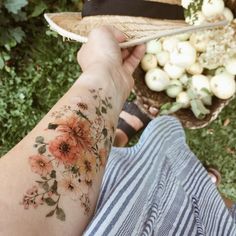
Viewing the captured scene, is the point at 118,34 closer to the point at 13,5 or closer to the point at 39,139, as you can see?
the point at 39,139

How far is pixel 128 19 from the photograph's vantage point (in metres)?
1.05

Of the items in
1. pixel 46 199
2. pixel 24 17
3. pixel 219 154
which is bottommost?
pixel 219 154

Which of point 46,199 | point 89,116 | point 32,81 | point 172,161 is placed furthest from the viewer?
point 32,81

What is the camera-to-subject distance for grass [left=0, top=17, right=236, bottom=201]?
5.88ft

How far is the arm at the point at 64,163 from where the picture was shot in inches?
23.3

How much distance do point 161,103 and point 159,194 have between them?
0.66 metres

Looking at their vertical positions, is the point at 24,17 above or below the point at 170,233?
above

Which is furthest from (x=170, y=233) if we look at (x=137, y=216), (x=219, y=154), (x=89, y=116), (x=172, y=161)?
(x=219, y=154)

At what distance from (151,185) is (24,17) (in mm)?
915

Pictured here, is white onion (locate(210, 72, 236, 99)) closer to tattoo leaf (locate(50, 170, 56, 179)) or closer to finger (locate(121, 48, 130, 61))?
finger (locate(121, 48, 130, 61))

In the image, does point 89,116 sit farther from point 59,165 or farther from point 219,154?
point 219,154

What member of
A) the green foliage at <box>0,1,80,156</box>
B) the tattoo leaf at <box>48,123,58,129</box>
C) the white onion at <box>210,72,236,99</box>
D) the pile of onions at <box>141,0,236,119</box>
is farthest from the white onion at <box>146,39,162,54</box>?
the tattoo leaf at <box>48,123,58,129</box>

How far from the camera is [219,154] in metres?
1.88

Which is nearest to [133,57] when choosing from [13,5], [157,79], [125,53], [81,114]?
[125,53]
